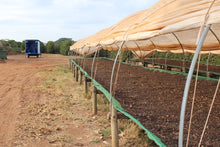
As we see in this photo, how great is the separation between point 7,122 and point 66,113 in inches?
57.3

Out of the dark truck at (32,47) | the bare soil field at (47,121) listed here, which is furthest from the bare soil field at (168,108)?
the dark truck at (32,47)

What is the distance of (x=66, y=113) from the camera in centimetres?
530

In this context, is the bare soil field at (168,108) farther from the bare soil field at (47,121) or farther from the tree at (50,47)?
the tree at (50,47)

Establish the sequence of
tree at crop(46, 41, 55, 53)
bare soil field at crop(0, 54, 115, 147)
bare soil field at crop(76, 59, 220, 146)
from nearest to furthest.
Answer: bare soil field at crop(76, 59, 220, 146) < bare soil field at crop(0, 54, 115, 147) < tree at crop(46, 41, 55, 53)

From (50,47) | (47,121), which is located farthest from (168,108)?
(50,47)

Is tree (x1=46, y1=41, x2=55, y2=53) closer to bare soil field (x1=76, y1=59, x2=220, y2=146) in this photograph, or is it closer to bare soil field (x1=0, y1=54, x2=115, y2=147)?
bare soil field (x1=0, y1=54, x2=115, y2=147)

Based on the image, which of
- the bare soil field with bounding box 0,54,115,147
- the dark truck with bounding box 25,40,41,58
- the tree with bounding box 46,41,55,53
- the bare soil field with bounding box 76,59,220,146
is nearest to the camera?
the bare soil field with bounding box 76,59,220,146

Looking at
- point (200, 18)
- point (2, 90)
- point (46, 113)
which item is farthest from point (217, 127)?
point (2, 90)

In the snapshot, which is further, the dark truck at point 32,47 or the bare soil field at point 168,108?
the dark truck at point 32,47

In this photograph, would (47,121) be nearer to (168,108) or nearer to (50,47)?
(168,108)

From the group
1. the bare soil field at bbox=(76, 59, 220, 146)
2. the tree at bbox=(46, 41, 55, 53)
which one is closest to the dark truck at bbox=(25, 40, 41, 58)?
the tree at bbox=(46, 41, 55, 53)

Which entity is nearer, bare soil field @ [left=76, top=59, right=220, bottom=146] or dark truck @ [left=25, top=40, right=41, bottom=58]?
bare soil field @ [left=76, top=59, right=220, bottom=146]

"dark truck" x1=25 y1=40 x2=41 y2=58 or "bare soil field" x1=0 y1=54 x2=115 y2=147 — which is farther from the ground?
"dark truck" x1=25 y1=40 x2=41 y2=58

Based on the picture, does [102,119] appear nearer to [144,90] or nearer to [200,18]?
[144,90]
